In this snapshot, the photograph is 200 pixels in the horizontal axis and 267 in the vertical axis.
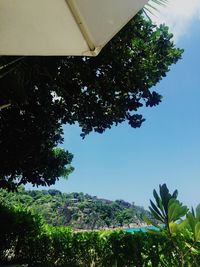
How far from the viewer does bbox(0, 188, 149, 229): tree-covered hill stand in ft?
159

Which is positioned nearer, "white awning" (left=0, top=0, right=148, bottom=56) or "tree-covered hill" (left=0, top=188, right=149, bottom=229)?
"white awning" (left=0, top=0, right=148, bottom=56)

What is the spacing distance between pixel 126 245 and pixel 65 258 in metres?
3.01

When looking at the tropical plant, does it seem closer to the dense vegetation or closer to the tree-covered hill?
the dense vegetation

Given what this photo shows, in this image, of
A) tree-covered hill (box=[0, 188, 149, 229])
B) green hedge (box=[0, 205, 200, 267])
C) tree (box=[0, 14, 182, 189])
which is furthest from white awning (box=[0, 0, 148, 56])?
tree-covered hill (box=[0, 188, 149, 229])

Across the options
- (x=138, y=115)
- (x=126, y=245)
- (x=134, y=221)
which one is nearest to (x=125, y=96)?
(x=138, y=115)

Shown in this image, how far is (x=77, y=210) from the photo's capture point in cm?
5594

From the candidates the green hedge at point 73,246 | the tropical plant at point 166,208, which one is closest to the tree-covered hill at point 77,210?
the green hedge at point 73,246

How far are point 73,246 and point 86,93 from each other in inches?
165

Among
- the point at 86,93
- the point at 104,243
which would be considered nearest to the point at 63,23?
the point at 104,243

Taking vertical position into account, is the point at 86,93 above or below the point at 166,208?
above

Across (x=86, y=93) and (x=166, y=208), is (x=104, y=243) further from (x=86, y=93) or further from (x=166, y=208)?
(x=86, y=93)

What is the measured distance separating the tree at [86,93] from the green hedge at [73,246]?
1.82m

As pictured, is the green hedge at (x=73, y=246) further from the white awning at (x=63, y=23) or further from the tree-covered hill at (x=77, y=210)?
the tree-covered hill at (x=77, y=210)

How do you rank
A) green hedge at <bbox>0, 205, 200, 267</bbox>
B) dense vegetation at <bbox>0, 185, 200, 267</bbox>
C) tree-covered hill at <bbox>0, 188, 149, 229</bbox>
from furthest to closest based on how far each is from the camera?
tree-covered hill at <bbox>0, 188, 149, 229</bbox>, green hedge at <bbox>0, 205, 200, 267</bbox>, dense vegetation at <bbox>0, 185, 200, 267</bbox>
